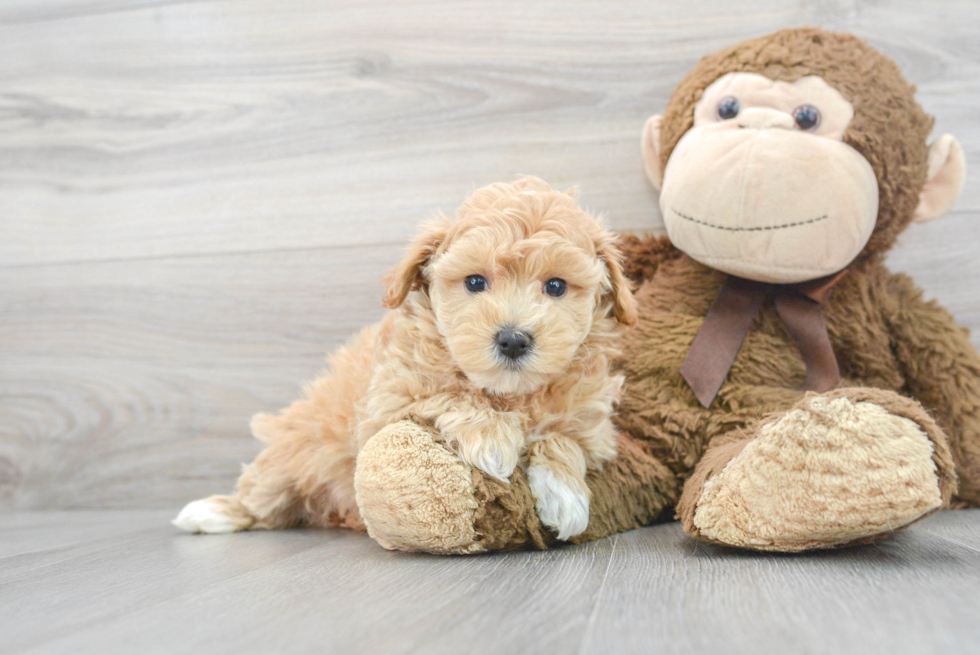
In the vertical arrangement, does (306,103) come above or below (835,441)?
above

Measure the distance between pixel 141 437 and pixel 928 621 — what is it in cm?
128

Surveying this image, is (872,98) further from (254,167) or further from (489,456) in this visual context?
(254,167)

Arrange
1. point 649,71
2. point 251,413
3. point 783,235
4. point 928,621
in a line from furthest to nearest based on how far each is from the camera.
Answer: point 251,413
point 649,71
point 783,235
point 928,621

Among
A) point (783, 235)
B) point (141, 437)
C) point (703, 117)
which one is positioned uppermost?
point (703, 117)

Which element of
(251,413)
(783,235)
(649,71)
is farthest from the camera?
(251,413)

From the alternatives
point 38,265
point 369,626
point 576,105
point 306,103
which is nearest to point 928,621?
point 369,626

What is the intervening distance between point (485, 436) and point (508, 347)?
0.32ft

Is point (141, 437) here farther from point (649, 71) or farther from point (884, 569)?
point (884, 569)

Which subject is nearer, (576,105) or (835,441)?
(835,441)

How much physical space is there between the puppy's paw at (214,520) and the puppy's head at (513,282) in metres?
0.44

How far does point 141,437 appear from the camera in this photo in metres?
1.37

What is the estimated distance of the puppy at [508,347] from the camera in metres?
→ 0.74

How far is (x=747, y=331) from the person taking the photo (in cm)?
98

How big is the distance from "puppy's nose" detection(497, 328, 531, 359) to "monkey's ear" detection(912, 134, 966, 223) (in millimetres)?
631
